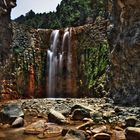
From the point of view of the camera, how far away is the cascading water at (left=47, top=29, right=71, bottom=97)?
31922mm

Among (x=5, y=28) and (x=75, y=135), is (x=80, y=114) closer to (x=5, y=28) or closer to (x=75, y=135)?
(x=75, y=135)

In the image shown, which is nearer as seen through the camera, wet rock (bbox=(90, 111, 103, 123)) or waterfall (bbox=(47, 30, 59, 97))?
wet rock (bbox=(90, 111, 103, 123))

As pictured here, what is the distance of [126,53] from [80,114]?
20.0 feet

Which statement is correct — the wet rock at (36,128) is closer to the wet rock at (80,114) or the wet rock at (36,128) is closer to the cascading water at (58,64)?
the wet rock at (80,114)

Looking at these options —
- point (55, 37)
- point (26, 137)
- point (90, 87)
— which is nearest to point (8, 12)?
point (55, 37)

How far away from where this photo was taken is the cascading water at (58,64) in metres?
31.9

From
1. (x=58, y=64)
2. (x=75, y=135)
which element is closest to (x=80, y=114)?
(x=75, y=135)

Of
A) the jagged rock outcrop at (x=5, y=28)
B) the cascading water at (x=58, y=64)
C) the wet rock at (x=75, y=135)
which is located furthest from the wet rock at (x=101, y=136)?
the cascading water at (x=58, y=64)

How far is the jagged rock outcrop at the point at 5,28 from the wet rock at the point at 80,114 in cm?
1190

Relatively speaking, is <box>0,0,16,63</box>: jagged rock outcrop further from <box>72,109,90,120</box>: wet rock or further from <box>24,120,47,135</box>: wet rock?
<box>24,120,47,135</box>: wet rock

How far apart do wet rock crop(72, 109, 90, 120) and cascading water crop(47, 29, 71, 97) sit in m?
13.8

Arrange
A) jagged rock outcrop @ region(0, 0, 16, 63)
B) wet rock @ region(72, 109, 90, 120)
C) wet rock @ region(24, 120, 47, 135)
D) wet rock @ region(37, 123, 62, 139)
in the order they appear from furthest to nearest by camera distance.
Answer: jagged rock outcrop @ region(0, 0, 16, 63), wet rock @ region(72, 109, 90, 120), wet rock @ region(24, 120, 47, 135), wet rock @ region(37, 123, 62, 139)

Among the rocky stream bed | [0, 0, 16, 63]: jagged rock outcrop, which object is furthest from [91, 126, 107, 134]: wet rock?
[0, 0, 16, 63]: jagged rock outcrop

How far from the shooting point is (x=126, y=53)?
21.5m
